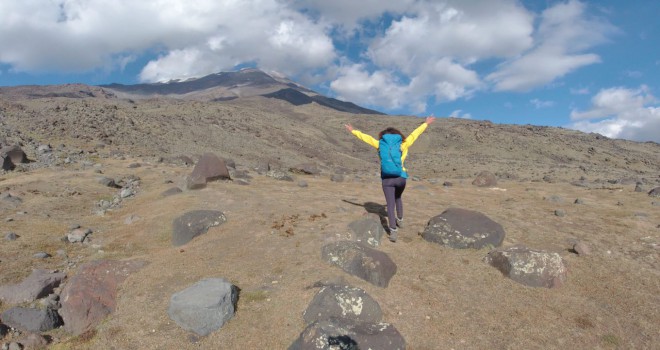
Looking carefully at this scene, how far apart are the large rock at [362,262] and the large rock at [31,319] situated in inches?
252

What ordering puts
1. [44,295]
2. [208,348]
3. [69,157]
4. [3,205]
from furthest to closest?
[69,157] < [3,205] < [44,295] < [208,348]

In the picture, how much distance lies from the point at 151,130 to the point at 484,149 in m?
62.2

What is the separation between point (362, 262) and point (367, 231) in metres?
2.36

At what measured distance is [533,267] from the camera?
9.71 meters

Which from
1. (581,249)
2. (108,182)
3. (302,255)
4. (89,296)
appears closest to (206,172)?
(108,182)

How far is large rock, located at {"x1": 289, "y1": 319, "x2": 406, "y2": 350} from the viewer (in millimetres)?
6984

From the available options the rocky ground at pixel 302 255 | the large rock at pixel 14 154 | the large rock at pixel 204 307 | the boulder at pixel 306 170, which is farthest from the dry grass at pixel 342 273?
the boulder at pixel 306 170

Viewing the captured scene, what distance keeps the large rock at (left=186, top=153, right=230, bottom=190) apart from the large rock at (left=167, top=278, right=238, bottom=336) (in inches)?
424

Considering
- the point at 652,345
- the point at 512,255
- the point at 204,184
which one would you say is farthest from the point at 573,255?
the point at 204,184

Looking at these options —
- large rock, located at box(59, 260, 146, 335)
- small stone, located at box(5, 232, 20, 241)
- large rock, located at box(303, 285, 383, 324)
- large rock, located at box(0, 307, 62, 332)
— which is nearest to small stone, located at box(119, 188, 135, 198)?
small stone, located at box(5, 232, 20, 241)

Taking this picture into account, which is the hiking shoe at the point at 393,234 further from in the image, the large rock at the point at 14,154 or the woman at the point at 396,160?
the large rock at the point at 14,154

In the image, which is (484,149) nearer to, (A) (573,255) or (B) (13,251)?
(A) (573,255)

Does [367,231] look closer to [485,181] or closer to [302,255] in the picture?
[302,255]

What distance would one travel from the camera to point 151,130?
49.4 metres
